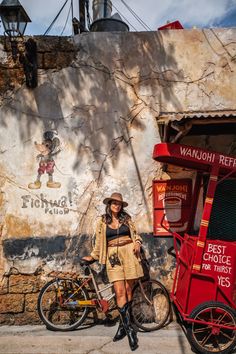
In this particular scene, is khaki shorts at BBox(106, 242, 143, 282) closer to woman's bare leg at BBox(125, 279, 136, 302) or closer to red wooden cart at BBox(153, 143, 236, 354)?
woman's bare leg at BBox(125, 279, 136, 302)

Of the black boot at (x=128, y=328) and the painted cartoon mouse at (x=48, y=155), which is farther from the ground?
the painted cartoon mouse at (x=48, y=155)

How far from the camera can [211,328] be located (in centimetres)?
492

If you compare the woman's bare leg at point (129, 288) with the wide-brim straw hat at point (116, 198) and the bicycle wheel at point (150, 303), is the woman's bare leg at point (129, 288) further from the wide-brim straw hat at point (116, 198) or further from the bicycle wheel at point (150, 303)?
the wide-brim straw hat at point (116, 198)

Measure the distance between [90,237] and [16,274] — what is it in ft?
4.18

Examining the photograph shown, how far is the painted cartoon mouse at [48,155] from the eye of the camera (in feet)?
20.4

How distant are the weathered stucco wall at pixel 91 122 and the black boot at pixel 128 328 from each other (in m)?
1.04

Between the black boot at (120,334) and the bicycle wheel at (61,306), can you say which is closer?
the black boot at (120,334)

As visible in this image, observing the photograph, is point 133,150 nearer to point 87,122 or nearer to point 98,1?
point 87,122

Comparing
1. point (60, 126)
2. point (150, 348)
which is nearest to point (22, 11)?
point (60, 126)

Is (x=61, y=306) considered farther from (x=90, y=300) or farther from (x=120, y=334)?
(x=120, y=334)

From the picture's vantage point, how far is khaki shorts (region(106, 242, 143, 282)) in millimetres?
5555

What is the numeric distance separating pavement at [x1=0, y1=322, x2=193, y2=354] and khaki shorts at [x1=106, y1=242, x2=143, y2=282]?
0.83m

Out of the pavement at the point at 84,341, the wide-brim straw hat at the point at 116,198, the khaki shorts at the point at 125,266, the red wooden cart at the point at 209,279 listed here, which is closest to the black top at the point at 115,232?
the khaki shorts at the point at 125,266

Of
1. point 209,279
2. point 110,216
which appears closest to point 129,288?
point 110,216
